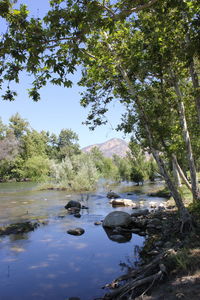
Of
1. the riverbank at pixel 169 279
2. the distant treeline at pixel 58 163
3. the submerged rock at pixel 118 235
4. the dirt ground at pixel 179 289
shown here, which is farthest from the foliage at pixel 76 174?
the dirt ground at pixel 179 289

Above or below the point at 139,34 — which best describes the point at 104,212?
below

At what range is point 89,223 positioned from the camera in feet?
43.1

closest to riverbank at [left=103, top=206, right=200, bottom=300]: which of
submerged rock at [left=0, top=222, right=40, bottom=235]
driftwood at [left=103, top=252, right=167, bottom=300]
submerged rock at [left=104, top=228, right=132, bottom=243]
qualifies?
driftwood at [left=103, top=252, right=167, bottom=300]

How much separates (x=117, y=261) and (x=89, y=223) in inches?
216

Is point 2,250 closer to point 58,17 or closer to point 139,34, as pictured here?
point 58,17

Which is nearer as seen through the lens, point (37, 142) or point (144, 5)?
point (144, 5)

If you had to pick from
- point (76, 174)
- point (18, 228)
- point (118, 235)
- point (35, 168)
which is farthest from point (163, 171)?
point (35, 168)

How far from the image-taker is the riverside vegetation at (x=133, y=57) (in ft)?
14.3

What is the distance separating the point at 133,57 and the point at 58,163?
95.0ft

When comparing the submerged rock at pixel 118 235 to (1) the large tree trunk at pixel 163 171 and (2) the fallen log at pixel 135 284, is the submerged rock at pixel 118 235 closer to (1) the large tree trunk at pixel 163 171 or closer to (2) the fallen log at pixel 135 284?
(1) the large tree trunk at pixel 163 171

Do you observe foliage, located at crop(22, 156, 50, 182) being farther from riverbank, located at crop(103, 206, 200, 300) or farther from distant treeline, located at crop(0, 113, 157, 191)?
riverbank, located at crop(103, 206, 200, 300)

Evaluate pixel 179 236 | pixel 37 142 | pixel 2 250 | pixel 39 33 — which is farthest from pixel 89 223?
pixel 37 142

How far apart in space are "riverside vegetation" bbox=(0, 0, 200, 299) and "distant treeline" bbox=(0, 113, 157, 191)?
4342 millimetres

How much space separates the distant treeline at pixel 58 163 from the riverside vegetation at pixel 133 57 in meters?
4.34
